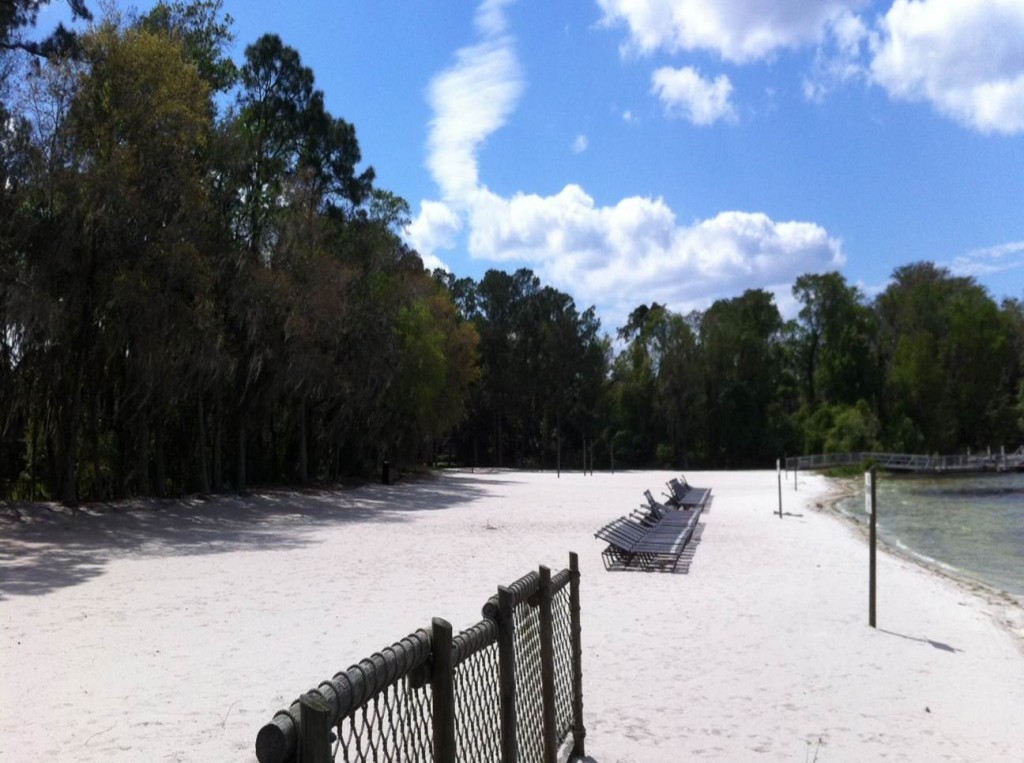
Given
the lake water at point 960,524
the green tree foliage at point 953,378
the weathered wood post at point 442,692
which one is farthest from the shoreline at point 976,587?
the green tree foliage at point 953,378

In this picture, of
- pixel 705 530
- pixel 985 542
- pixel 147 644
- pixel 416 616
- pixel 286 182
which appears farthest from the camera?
pixel 286 182

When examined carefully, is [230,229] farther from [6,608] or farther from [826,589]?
[826,589]

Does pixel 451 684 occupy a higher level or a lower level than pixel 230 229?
lower

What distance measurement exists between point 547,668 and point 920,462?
71.8 m

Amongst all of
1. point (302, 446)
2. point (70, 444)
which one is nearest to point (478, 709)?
point (70, 444)

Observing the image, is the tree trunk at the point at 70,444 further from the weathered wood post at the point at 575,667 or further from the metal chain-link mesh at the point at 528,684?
the metal chain-link mesh at the point at 528,684

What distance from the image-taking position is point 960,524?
99.5 feet

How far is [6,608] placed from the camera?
36.2 feet

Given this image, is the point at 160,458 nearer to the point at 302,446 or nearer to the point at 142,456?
the point at 142,456

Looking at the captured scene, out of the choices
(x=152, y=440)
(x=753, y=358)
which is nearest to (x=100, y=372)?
(x=152, y=440)

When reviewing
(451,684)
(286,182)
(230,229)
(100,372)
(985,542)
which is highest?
(286,182)

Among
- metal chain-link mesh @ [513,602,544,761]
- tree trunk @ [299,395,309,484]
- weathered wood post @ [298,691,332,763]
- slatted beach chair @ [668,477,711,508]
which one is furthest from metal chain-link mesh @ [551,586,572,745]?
tree trunk @ [299,395,309,484]

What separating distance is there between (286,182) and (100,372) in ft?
34.7

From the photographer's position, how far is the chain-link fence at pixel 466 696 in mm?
2291
